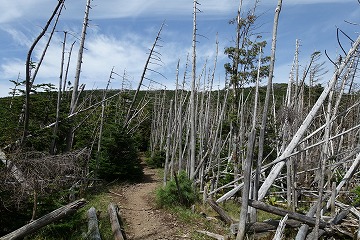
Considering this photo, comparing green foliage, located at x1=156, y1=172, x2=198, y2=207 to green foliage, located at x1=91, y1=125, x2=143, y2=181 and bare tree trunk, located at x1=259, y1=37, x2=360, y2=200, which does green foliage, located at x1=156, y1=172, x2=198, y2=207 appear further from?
green foliage, located at x1=91, y1=125, x2=143, y2=181

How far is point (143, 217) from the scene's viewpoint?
8.86m

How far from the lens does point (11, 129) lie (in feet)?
24.9

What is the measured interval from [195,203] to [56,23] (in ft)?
20.6

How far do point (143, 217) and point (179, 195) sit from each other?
1.23m

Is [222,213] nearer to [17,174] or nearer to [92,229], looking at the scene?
[92,229]

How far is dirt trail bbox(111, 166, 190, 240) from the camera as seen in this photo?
286 inches

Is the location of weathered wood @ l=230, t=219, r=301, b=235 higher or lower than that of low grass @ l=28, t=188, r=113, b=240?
higher

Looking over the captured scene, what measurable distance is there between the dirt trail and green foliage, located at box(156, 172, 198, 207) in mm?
371

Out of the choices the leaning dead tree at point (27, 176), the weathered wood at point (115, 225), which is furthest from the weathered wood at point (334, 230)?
the leaning dead tree at point (27, 176)

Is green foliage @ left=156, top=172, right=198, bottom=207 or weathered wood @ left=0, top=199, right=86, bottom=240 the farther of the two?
green foliage @ left=156, top=172, right=198, bottom=207

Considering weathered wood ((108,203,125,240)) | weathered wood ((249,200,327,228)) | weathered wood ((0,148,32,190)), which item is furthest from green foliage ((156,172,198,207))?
weathered wood ((0,148,32,190))

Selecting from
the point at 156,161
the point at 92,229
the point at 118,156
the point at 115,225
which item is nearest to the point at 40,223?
the point at 92,229

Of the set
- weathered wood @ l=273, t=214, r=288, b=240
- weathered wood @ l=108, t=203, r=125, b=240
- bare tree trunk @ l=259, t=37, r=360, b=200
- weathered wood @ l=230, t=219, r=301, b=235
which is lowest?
weathered wood @ l=108, t=203, r=125, b=240

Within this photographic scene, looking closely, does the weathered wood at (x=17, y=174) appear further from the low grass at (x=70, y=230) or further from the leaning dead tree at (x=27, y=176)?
the low grass at (x=70, y=230)
